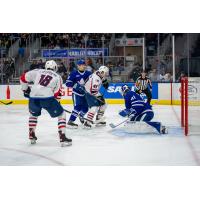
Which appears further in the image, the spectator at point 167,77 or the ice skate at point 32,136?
the spectator at point 167,77

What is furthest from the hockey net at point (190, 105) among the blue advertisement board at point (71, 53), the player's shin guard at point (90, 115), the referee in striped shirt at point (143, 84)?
the blue advertisement board at point (71, 53)

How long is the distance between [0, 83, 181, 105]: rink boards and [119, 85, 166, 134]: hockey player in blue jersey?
4.25 m

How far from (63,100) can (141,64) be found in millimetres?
2069

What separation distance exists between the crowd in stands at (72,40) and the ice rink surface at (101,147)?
5.38 meters

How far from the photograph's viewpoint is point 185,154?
4.18 metres

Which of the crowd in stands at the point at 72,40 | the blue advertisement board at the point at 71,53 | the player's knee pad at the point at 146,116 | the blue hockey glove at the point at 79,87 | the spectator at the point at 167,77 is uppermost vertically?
the crowd in stands at the point at 72,40

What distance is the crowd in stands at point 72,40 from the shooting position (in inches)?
450

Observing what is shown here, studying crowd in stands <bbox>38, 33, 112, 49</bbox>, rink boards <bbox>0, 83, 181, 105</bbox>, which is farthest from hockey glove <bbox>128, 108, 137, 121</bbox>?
crowd in stands <bbox>38, 33, 112, 49</bbox>

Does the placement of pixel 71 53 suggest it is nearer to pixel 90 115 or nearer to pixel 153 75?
pixel 153 75

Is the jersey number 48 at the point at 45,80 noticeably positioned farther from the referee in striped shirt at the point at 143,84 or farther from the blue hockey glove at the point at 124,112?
the referee in striped shirt at the point at 143,84

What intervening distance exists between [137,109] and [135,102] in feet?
0.32

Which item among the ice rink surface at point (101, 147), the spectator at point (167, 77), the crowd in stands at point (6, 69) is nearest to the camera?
the ice rink surface at point (101, 147)

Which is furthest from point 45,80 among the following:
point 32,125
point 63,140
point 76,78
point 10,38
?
point 10,38

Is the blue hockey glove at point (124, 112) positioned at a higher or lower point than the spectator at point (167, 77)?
lower
